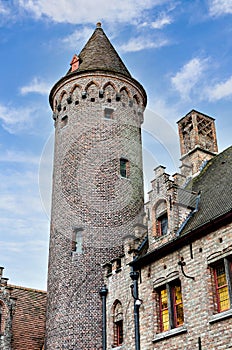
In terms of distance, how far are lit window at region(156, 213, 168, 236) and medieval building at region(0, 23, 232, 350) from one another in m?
0.04

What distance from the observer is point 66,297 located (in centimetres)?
2139

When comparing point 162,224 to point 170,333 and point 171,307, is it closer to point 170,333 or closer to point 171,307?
point 171,307

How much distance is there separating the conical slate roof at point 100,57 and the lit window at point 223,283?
14003 mm

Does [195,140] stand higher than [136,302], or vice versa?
[195,140]

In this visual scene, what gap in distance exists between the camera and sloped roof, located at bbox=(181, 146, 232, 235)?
56.6 ft

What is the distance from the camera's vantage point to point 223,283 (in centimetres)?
1546

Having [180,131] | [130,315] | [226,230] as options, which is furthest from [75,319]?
[180,131]

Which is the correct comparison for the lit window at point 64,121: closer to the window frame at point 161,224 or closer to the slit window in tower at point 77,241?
the slit window in tower at point 77,241

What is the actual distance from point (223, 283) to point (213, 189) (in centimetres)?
479

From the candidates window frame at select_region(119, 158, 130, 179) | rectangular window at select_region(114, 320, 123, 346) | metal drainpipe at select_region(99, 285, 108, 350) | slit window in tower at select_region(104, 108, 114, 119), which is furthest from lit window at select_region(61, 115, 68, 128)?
rectangular window at select_region(114, 320, 123, 346)

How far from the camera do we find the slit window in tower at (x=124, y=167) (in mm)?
24609

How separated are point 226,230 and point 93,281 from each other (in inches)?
309

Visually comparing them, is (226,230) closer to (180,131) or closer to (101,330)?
(101,330)

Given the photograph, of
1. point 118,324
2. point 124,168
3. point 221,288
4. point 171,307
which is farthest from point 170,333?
point 124,168
